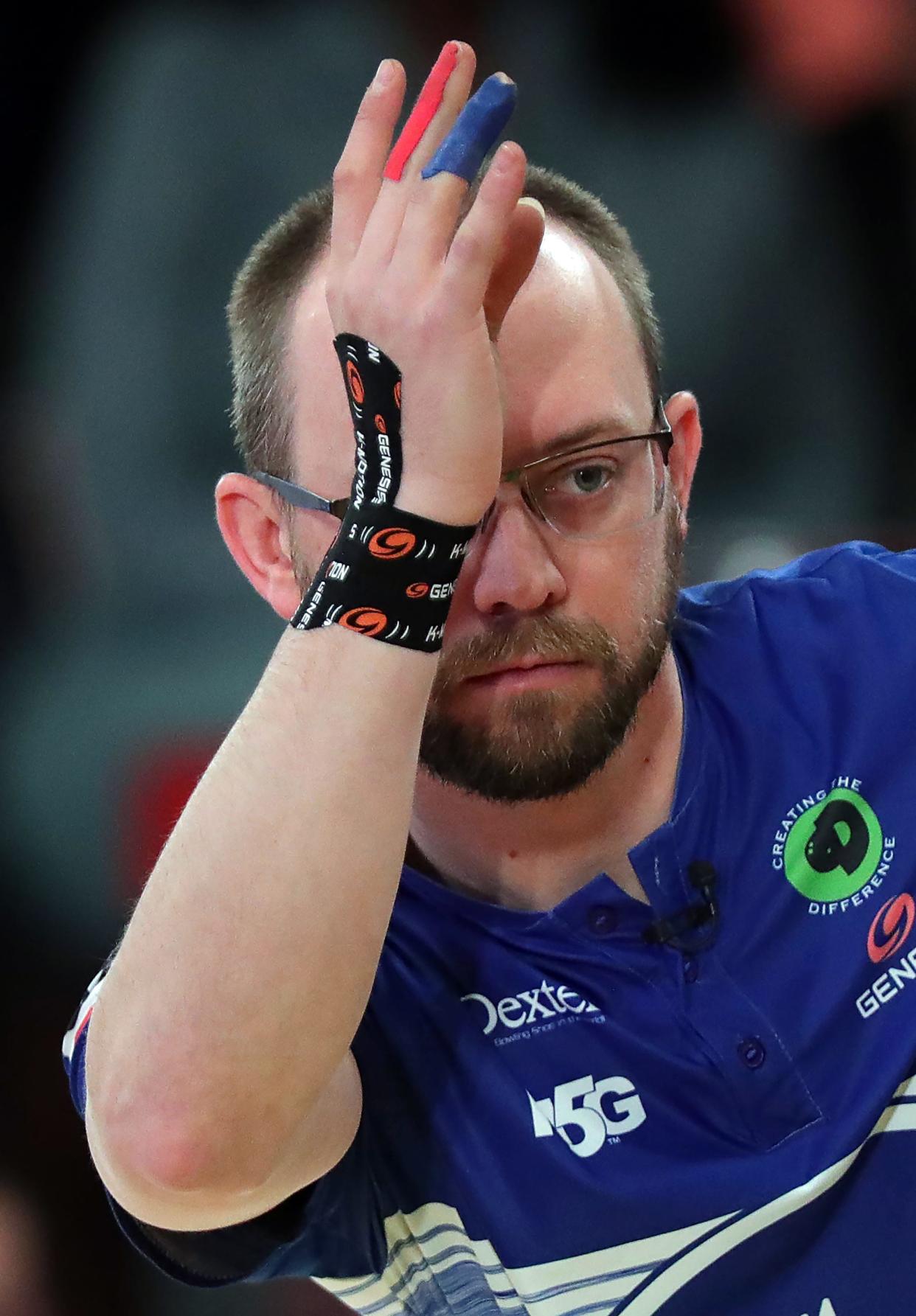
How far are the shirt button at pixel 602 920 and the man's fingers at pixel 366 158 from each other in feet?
2.23

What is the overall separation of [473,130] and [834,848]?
82 centimetres

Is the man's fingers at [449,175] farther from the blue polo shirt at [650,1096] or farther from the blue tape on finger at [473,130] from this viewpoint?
the blue polo shirt at [650,1096]

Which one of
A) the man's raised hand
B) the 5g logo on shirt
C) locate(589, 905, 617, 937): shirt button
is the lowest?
the 5g logo on shirt

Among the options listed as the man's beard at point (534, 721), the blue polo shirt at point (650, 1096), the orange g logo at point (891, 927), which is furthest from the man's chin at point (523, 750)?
the orange g logo at point (891, 927)

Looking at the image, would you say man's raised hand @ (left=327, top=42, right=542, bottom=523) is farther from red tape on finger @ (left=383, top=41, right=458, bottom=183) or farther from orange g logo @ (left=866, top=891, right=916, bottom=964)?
orange g logo @ (left=866, top=891, right=916, bottom=964)

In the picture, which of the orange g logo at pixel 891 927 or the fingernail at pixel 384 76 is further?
the orange g logo at pixel 891 927

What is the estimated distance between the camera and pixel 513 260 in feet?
3.69

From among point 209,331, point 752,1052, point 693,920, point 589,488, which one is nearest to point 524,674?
point 589,488

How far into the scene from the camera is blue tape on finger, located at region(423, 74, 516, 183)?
982mm

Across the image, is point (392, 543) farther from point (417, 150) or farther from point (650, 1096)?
point (650, 1096)

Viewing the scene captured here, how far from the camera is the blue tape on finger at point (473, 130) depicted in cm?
98

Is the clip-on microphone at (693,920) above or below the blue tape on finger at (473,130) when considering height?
below

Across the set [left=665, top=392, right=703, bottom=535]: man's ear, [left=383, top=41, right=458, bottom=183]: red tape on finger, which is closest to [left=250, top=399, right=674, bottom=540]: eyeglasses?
[left=665, top=392, right=703, bottom=535]: man's ear

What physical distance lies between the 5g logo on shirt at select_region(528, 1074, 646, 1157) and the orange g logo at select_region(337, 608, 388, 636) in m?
0.58
